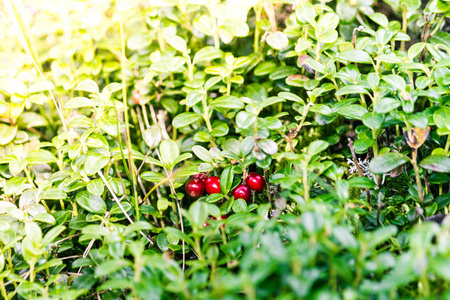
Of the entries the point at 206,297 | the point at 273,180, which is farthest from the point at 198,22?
the point at 206,297

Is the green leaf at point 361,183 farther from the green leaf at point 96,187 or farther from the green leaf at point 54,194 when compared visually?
the green leaf at point 54,194

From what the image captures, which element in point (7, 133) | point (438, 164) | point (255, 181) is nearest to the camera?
point (438, 164)

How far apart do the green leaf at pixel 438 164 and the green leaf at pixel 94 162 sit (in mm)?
1093

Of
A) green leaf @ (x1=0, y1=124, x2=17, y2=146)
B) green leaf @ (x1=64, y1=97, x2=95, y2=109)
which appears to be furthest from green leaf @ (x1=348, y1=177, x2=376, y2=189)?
green leaf @ (x1=0, y1=124, x2=17, y2=146)

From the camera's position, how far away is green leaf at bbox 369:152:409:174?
1.16 metres

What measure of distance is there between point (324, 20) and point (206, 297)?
1.21 meters

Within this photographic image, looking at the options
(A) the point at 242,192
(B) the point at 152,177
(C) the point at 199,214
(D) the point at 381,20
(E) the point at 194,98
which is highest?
(D) the point at 381,20

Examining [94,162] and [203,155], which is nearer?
[94,162]

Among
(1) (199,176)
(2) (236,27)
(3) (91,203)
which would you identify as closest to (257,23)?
(2) (236,27)

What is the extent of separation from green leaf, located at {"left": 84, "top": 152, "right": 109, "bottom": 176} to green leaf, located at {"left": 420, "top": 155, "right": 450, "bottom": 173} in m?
1.09

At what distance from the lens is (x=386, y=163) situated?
118cm

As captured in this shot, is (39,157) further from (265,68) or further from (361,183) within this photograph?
(361,183)

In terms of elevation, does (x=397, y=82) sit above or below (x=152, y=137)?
above

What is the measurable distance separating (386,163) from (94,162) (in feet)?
3.31
